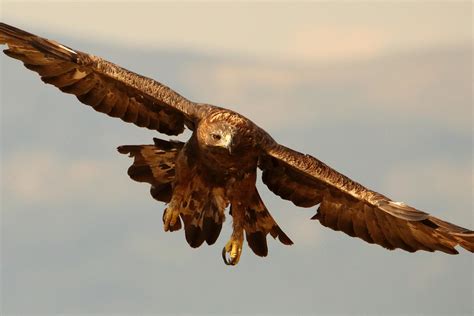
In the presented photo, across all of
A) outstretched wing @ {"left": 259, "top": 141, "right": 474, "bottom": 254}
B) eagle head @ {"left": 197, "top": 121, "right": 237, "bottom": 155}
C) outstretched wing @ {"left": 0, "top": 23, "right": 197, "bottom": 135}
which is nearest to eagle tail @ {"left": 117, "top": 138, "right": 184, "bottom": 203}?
outstretched wing @ {"left": 0, "top": 23, "right": 197, "bottom": 135}

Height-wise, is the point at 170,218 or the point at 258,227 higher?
the point at 258,227

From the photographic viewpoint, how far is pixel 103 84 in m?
43.2

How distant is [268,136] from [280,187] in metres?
1.41

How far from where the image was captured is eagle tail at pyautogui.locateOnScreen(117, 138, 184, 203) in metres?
Result: 43.1

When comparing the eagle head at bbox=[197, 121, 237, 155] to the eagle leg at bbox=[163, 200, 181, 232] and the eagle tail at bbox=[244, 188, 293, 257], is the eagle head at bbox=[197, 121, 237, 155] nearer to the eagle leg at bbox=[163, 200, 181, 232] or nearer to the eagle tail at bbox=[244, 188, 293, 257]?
the eagle leg at bbox=[163, 200, 181, 232]

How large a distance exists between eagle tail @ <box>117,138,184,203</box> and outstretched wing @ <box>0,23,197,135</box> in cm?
43

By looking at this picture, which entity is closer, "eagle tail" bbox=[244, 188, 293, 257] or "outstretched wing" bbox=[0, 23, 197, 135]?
"outstretched wing" bbox=[0, 23, 197, 135]

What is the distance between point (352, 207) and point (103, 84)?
372 cm

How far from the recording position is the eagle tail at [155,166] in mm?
43094

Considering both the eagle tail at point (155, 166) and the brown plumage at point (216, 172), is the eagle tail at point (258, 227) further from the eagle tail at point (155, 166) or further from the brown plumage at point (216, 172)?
the eagle tail at point (155, 166)

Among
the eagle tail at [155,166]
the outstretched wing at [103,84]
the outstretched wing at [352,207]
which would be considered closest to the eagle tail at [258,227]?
the outstretched wing at [352,207]

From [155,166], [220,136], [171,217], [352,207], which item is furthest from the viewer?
[352,207]

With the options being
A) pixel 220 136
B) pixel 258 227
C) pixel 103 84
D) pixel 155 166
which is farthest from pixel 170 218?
pixel 103 84

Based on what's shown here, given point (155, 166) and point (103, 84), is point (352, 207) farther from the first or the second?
point (103, 84)
